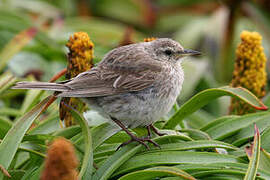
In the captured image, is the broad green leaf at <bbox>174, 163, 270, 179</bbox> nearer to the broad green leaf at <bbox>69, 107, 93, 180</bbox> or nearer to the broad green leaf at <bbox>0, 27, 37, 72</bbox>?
the broad green leaf at <bbox>69, 107, 93, 180</bbox>

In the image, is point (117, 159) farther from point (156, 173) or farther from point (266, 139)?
point (266, 139)

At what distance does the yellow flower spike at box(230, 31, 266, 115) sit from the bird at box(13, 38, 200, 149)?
51cm

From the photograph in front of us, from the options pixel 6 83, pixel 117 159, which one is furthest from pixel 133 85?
pixel 6 83

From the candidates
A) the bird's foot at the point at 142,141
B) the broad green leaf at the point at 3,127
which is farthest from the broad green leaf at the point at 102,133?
the broad green leaf at the point at 3,127

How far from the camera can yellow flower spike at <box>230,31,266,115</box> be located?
12.9 feet

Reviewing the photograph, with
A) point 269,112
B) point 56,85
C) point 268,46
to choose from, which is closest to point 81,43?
point 56,85

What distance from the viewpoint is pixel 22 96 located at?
5.53 meters

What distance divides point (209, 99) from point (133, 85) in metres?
0.56

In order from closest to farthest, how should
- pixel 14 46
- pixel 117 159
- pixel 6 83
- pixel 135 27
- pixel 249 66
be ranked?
pixel 117 159 < pixel 249 66 < pixel 6 83 < pixel 14 46 < pixel 135 27

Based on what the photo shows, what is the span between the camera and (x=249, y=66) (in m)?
3.98

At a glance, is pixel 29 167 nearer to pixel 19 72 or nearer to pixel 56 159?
pixel 56 159

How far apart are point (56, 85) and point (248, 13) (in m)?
4.83

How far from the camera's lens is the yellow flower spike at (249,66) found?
12.9ft

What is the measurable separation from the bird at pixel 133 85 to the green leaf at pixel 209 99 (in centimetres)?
12
